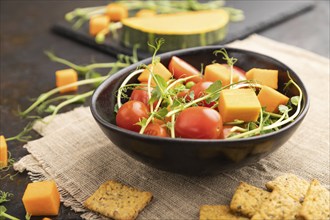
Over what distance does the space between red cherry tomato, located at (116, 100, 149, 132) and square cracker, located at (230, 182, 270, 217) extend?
367 mm

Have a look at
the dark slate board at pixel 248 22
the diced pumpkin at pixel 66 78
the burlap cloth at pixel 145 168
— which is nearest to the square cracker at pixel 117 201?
the burlap cloth at pixel 145 168

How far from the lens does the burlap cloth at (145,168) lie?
1.70m

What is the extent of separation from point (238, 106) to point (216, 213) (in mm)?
320

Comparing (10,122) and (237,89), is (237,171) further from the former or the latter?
(10,122)

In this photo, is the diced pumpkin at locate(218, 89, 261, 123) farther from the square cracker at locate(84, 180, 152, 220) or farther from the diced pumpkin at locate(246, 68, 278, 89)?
the square cracker at locate(84, 180, 152, 220)

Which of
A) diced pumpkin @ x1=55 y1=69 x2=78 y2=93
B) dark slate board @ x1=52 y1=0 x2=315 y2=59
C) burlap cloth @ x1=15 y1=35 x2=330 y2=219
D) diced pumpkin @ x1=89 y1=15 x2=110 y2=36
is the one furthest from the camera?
diced pumpkin @ x1=89 y1=15 x2=110 y2=36

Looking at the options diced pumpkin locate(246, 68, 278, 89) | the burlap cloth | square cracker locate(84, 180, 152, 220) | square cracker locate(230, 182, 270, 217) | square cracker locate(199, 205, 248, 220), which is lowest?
the burlap cloth

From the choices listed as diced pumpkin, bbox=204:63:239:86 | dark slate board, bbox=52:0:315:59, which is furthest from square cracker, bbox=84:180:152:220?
dark slate board, bbox=52:0:315:59

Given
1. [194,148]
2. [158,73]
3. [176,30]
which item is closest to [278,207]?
[194,148]

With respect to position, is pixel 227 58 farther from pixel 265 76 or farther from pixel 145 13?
pixel 145 13

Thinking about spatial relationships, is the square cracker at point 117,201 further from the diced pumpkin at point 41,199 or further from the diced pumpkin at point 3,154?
the diced pumpkin at point 3,154

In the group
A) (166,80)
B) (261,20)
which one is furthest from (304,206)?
(261,20)

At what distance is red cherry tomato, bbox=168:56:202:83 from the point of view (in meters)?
1.96

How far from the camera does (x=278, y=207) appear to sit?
1.52 m
